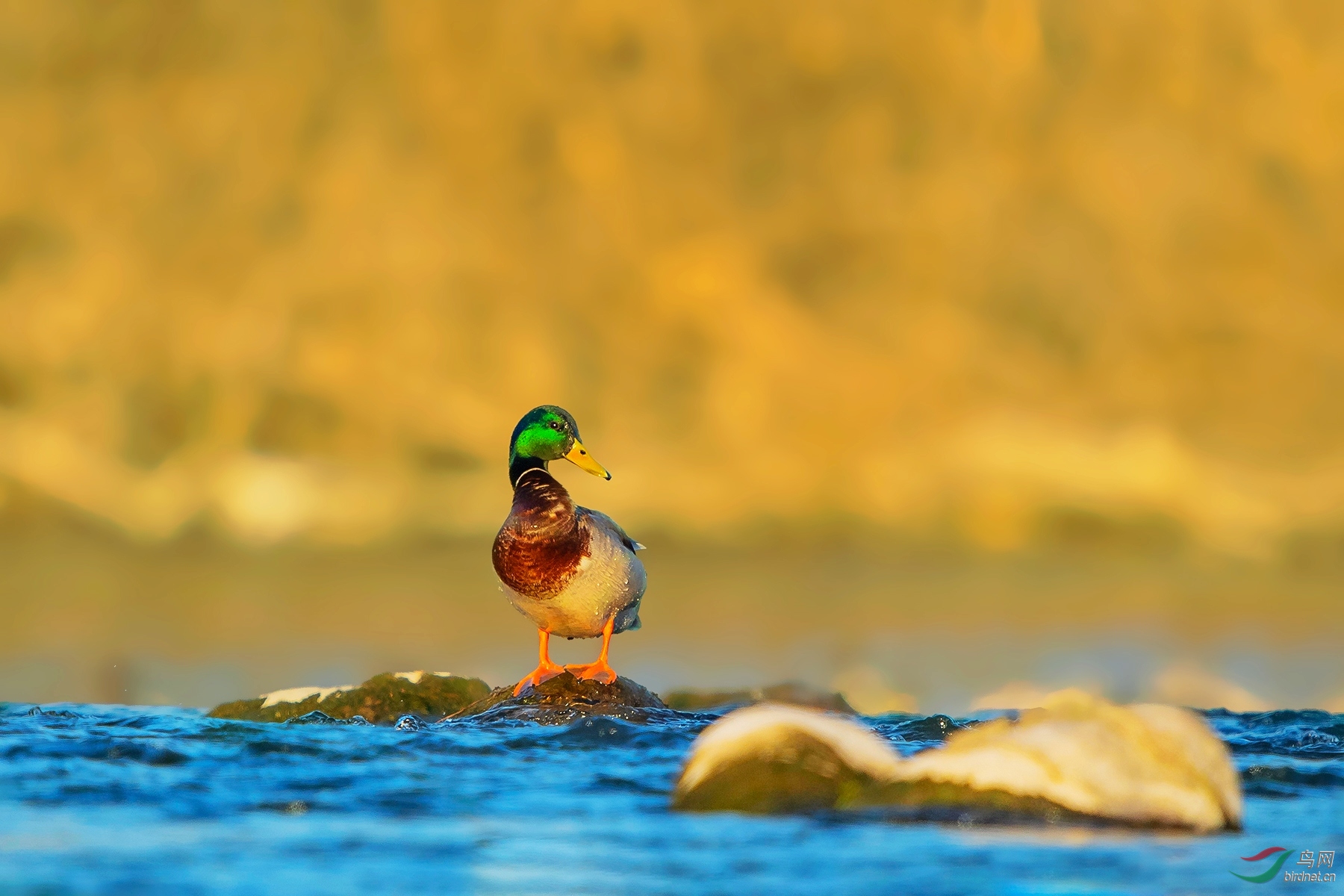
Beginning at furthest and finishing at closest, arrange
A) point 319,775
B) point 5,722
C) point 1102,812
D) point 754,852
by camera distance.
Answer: point 5,722 < point 319,775 < point 1102,812 < point 754,852

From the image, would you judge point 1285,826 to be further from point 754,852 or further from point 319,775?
point 319,775

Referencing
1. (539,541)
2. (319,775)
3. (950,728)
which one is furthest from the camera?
(950,728)

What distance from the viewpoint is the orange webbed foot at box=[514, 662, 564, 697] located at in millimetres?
11906

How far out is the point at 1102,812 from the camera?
786cm

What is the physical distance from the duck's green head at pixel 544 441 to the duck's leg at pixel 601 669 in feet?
4.29

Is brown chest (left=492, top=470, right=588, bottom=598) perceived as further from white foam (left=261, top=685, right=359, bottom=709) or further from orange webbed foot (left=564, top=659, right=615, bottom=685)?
white foam (left=261, top=685, right=359, bottom=709)

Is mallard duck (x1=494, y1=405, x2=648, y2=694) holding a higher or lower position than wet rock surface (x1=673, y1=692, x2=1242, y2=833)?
higher

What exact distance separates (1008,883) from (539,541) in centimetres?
568

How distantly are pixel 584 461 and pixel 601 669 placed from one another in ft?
5.90

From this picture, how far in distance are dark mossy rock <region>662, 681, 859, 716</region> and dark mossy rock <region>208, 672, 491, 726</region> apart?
2.50m

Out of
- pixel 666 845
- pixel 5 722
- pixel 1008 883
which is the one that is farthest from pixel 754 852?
pixel 5 722

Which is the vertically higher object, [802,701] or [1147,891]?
[802,701]

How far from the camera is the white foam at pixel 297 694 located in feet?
48.1

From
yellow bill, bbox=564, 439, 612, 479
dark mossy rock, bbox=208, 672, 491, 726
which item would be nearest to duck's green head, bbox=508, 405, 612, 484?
yellow bill, bbox=564, 439, 612, 479
